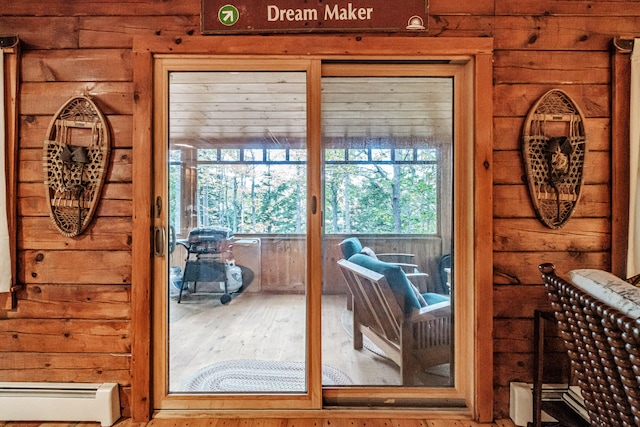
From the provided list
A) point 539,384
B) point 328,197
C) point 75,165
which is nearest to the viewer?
point 539,384

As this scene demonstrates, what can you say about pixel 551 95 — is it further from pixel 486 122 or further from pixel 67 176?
pixel 67 176

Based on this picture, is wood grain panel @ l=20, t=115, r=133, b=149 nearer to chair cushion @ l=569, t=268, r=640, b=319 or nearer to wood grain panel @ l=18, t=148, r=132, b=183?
wood grain panel @ l=18, t=148, r=132, b=183

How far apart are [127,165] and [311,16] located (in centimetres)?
122

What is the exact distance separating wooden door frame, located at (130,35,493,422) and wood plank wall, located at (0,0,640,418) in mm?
61

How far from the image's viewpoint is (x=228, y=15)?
1734mm

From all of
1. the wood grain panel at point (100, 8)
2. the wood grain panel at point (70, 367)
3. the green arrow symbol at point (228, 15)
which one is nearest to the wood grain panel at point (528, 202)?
the green arrow symbol at point (228, 15)

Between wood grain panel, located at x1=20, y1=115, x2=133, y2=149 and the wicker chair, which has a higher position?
wood grain panel, located at x1=20, y1=115, x2=133, y2=149

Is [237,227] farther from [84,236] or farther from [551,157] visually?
[551,157]

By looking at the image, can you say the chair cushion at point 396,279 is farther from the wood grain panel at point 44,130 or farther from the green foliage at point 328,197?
the wood grain panel at point 44,130

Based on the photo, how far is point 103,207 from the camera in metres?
1.76

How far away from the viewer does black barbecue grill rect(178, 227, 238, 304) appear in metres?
1.89

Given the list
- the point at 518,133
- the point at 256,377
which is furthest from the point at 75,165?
the point at 518,133

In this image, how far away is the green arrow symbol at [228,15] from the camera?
68.2 inches

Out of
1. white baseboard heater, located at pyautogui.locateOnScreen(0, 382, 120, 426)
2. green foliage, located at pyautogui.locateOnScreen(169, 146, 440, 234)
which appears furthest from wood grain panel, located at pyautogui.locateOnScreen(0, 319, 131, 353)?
green foliage, located at pyautogui.locateOnScreen(169, 146, 440, 234)
